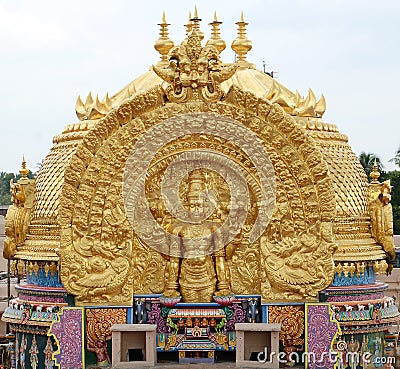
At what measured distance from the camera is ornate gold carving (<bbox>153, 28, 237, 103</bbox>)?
50.2 ft

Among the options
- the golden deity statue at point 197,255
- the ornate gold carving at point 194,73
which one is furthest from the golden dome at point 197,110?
the golden deity statue at point 197,255

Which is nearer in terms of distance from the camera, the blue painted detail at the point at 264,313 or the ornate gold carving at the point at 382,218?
the blue painted detail at the point at 264,313

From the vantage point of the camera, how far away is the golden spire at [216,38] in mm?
17453

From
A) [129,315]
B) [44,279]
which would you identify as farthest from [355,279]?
[44,279]

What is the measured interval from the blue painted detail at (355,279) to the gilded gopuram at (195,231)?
0.85 m

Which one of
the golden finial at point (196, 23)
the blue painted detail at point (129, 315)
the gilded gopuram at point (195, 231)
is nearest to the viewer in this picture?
the gilded gopuram at point (195, 231)

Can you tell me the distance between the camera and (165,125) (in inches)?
604

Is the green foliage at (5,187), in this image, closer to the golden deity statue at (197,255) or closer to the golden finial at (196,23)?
the golden finial at (196,23)

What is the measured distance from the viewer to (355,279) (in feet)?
54.5

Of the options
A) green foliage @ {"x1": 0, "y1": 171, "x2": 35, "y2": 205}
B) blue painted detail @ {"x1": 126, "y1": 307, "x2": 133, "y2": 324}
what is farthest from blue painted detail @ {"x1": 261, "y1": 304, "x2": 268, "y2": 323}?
green foliage @ {"x1": 0, "y1": 171, "x2": 35, "y2": 205}

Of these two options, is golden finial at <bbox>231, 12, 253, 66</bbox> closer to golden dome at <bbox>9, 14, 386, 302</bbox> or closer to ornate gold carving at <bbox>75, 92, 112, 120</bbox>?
golden dome at <bbox>9, 14, 386, 302</bbox>

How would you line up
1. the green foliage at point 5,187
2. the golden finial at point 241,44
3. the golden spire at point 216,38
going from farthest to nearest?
the green foliage at point 5,187, the golden finial at point 241,44, the golden spire at point 216,38

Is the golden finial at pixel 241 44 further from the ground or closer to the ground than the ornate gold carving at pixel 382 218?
further from the ground

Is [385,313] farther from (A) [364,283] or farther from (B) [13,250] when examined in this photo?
(B) [13,250]
